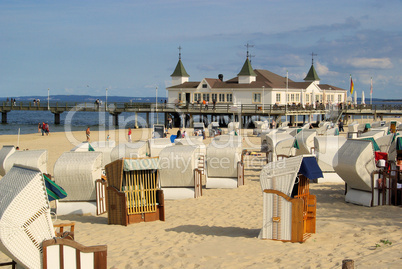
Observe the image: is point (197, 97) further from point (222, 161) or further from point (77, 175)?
point (77, 175)

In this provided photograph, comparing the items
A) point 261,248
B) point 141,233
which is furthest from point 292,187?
point 141,233

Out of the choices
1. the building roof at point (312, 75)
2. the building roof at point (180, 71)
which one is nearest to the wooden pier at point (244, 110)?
the building roof at point (180, 71)

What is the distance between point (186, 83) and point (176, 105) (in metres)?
4.89

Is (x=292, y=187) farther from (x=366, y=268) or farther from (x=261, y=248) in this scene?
(x=366, y=268)

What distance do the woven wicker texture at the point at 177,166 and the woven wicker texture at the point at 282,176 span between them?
446 centimetres

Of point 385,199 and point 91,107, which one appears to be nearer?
point 385,199

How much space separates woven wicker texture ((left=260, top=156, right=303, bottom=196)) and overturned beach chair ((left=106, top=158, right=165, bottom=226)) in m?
2.83

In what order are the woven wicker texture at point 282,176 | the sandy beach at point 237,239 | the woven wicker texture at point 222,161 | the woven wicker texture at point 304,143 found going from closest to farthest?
the sandy beach at point 237,239
the woven wicker texture at point 282,176
the woven wicker texture at point 222,161
the woven wicker texture at point 304,143

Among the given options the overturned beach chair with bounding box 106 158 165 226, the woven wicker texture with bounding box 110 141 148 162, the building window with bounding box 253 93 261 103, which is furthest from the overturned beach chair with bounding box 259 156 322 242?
the building window with bounding box 253 93 261 103

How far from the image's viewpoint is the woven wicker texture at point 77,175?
11461 millimetres

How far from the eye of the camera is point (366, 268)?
6.53m

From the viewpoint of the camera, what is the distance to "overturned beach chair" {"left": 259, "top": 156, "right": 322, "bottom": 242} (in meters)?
8.17

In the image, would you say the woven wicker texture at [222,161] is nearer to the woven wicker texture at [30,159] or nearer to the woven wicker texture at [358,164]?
the woven wicker texture at [358,164]

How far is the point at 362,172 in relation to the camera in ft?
36.2
